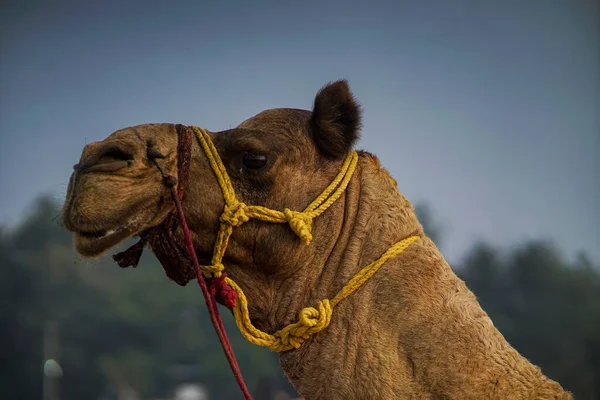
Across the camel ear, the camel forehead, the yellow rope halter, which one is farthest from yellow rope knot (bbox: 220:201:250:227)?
the camel ear

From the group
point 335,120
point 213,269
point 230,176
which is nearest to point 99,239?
point 213,269

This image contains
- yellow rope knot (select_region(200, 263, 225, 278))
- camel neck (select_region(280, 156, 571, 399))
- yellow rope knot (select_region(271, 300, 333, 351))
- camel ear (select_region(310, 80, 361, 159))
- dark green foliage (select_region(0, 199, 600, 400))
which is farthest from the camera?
dark green foliage (select_region(0, 199, 600, 400))

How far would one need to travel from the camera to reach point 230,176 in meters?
4.91

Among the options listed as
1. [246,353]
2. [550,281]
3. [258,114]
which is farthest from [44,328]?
[258,114]

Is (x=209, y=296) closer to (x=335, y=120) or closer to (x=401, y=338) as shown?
(x=401, y=338)

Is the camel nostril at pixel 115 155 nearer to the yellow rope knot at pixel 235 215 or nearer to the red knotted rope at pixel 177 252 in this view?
the red knotted rope at pixel 177 252

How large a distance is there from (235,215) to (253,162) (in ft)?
0.94

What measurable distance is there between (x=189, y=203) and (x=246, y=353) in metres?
71.7

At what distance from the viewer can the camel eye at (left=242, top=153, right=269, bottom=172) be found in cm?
488

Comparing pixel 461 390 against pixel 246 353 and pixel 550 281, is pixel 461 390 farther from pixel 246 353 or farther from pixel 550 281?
pixel 246 353

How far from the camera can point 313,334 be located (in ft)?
15.6

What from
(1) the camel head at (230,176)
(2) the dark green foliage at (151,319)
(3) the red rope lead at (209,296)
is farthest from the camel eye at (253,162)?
(2) the dark green foliage at (151,319)

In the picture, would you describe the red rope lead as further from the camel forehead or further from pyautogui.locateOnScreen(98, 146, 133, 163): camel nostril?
the camel forehead

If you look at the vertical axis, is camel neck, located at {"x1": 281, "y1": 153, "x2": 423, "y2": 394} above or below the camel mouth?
above
